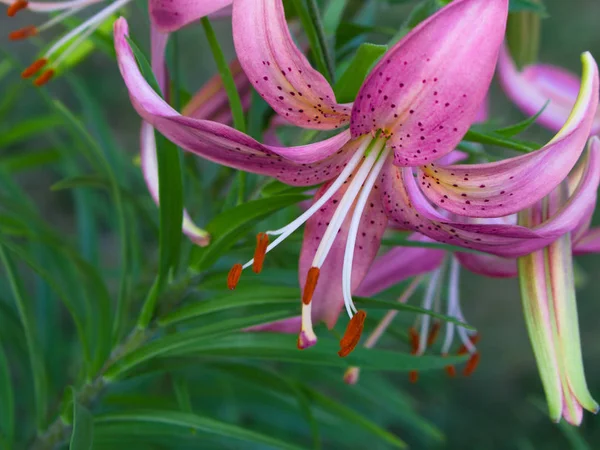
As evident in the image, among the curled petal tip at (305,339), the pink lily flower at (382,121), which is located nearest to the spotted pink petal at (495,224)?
the pink lily flower at (382,121)

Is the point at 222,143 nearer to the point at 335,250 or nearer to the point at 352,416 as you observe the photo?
the point at 335,250

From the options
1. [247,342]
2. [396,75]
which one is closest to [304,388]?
[247,342]

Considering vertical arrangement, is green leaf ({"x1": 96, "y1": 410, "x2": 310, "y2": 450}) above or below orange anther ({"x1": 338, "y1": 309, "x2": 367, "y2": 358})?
below

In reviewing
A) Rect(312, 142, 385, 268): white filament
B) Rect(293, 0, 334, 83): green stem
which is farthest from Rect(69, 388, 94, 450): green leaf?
Rect(293, 0, 334, 83): green stem

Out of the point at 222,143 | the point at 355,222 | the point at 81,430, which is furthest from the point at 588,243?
the point at 81,430

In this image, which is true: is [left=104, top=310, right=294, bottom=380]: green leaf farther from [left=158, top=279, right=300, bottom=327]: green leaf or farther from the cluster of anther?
the cluster of anther

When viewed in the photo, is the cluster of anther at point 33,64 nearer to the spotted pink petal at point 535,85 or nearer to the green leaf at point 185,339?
the green leaf at point 185,339
